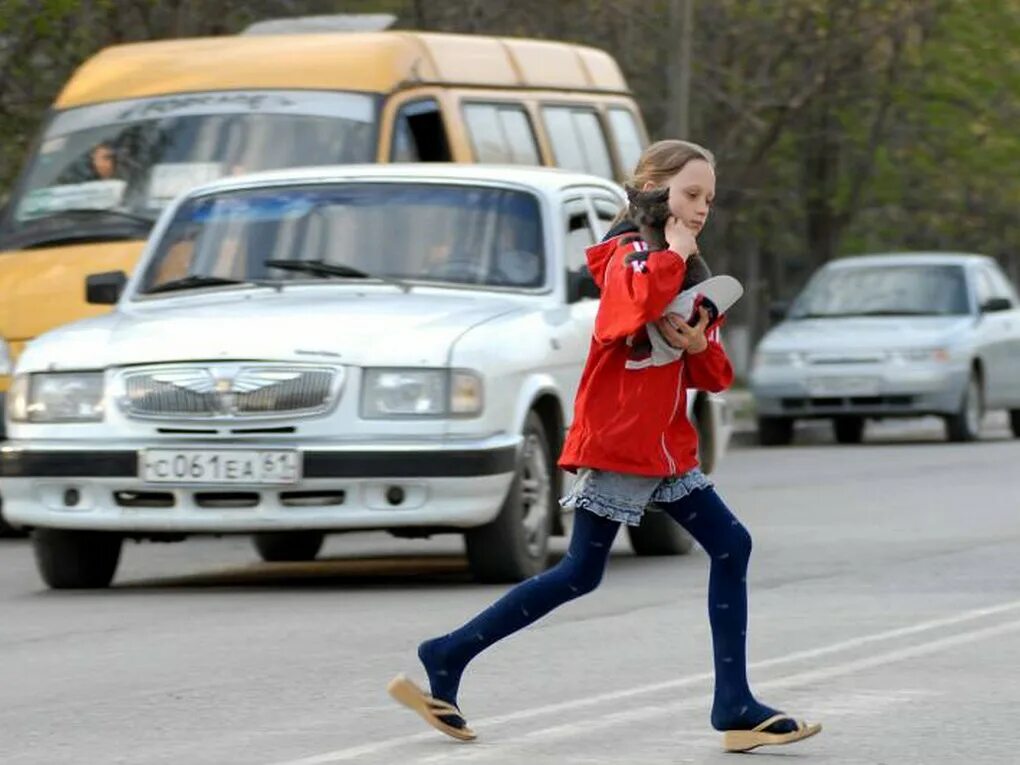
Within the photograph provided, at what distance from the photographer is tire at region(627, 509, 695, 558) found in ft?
45.6

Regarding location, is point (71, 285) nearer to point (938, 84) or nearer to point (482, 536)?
point (482, 536)

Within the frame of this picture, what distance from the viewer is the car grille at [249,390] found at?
1170 centimetres

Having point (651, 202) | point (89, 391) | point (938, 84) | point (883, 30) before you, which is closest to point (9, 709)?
point (651, 202)

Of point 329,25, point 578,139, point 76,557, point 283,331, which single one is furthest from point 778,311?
point 283,331

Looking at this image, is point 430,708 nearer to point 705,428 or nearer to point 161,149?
point 705,428

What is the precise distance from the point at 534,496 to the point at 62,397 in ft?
6.11

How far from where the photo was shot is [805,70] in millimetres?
35406

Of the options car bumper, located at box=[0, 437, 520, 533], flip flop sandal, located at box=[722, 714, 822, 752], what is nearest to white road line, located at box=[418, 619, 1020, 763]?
flip flop sandal, located at box=[722, 714, 822, 752]

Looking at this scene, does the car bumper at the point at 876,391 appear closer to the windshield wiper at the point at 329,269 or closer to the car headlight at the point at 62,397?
the windshield wiper at the point at 329,269

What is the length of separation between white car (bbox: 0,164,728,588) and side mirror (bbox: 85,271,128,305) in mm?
514

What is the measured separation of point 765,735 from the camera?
295 inches

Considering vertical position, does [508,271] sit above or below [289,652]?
above

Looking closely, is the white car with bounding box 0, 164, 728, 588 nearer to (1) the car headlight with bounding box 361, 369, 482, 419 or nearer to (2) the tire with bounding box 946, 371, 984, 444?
(1) the car headlight with bounding box 361, 369, 482, 419

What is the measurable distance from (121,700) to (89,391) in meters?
3.47
